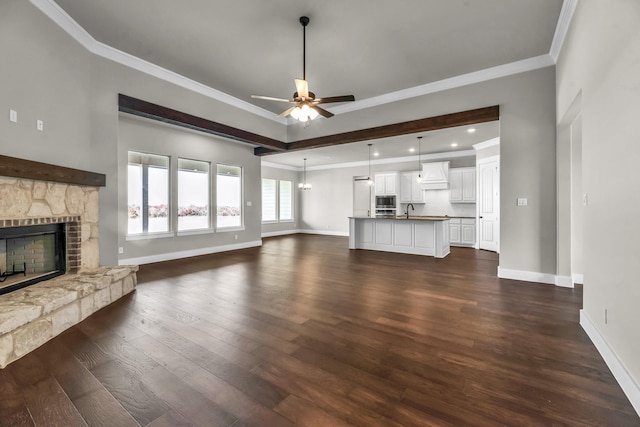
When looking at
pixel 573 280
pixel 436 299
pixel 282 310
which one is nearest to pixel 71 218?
pixel 282 310

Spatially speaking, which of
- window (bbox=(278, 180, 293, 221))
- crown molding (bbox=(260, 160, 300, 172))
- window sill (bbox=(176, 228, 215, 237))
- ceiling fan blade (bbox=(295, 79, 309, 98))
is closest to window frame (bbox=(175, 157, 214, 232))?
window sill (bbox=(176, 228, 215, 237))

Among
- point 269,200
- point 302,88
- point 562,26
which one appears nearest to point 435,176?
point 562,26

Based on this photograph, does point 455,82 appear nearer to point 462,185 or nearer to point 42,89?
point 462,185

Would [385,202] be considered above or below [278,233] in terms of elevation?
above

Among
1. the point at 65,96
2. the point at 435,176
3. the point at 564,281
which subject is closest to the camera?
the point at 65,96

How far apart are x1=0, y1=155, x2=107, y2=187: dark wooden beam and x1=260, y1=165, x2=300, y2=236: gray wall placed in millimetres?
6938

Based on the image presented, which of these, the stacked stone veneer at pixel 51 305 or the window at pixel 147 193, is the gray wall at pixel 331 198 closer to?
the window at pixel 147 193

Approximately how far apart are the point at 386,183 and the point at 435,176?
1696 millimetres

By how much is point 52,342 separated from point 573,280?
635 cm

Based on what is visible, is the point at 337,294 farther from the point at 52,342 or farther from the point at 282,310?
the point at 52,342

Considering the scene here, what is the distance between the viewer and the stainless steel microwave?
9766 mm

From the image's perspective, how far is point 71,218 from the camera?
341 centimetres

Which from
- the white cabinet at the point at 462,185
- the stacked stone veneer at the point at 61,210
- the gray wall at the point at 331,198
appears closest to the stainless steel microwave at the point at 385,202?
the gray wall at the point at 331,198

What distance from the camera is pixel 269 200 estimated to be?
35.5ft
